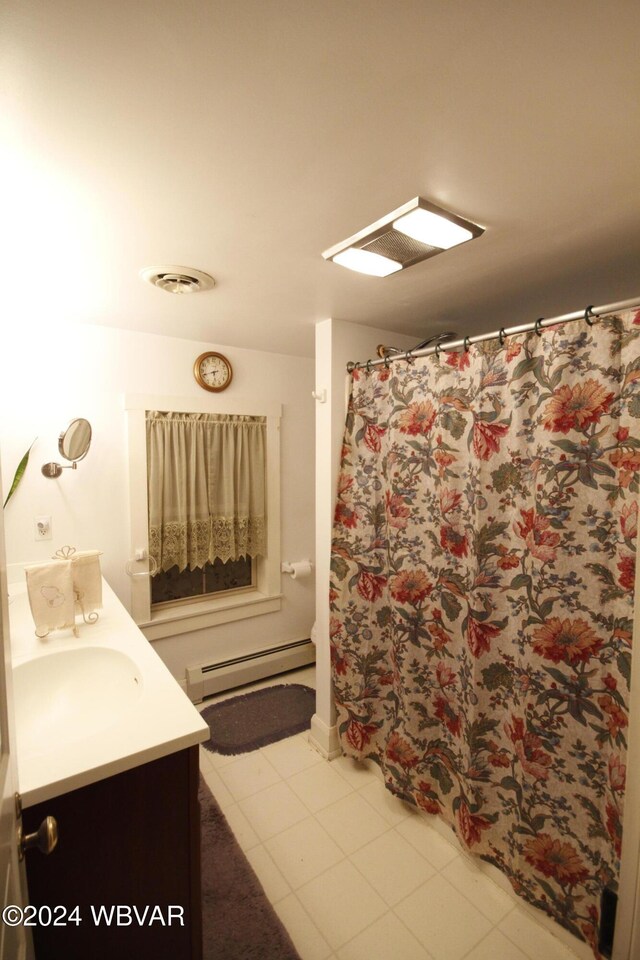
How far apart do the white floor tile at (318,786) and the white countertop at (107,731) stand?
1.10 m

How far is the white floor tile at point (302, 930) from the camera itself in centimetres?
131

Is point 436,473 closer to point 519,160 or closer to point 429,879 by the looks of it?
point 519,160

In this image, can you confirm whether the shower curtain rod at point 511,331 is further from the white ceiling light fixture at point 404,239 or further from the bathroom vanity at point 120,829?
the bathroom vanity at point 120,829

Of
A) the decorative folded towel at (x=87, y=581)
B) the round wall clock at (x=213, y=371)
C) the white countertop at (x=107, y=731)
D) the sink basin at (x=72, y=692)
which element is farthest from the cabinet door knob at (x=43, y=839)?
the round wall clock at (x=213, y=371)

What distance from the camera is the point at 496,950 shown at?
131 centimetres

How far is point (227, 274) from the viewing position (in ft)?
4.83

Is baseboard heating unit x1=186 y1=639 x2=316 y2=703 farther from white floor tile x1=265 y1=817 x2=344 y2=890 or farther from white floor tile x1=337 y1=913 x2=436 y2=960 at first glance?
white floor tile x1=337 y1=913 x2=436 y2=960

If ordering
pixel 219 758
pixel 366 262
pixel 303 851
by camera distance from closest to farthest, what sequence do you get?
pixel 366 262 → pixel 303 851 → pixel 219 758

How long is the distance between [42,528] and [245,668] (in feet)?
4.86

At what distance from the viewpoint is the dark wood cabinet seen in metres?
0.94

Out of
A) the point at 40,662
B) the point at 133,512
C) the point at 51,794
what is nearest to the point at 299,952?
the point at 51,794

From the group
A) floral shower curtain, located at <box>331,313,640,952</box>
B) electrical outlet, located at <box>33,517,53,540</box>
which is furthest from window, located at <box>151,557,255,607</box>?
floral shower curtain, located at <box>331,313,640,952</box>

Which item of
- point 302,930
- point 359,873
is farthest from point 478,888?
point 302,930

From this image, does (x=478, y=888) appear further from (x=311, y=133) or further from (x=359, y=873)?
(x=311, y=133)
